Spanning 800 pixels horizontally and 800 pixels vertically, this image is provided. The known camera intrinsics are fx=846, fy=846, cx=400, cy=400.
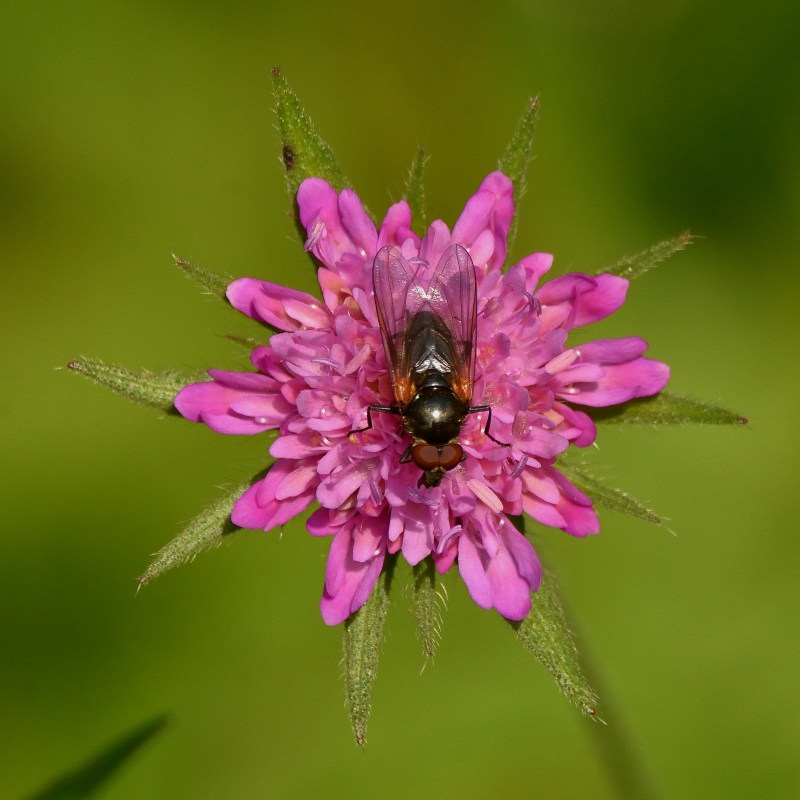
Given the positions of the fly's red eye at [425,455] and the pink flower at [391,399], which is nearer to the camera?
the fly's red eye at [425,455]

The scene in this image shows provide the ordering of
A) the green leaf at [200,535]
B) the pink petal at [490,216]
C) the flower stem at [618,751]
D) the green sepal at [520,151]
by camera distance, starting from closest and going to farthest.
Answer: the green leaf at [200,535], the pink petal at [490,216], the green sepal at [520,151], the flower stem at [618,751]

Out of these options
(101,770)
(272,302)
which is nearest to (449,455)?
(272,302)

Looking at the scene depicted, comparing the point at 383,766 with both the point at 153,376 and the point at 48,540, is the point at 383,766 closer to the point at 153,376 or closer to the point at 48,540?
the point at 48,540

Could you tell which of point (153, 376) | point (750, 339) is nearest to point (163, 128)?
point (153, 376)

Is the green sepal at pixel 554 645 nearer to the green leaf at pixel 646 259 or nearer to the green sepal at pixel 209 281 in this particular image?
the green leaf at pixel 646 259

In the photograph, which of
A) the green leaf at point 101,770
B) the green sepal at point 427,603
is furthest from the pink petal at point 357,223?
the green leaf at point 101,770

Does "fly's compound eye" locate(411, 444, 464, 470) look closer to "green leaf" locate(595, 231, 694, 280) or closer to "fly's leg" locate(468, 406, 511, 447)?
"fly's leg" locate(468, 406, 511, 447)

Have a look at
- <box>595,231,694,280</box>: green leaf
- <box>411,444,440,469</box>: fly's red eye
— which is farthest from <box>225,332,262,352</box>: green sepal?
<box>595,231,694,280</box>: green leaf

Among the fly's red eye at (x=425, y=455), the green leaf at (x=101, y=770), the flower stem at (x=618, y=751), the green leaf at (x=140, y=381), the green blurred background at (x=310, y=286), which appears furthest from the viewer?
the green blurred background at (x=310, y=286)

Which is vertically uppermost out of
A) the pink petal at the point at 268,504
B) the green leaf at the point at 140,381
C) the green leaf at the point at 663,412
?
the green leaf at the point at 140,381
